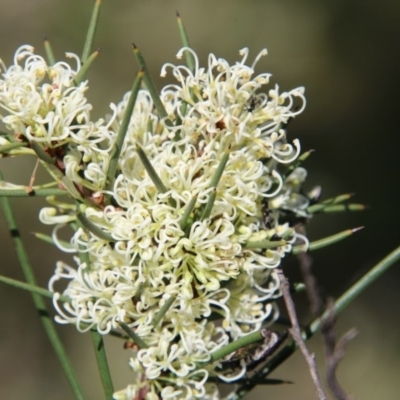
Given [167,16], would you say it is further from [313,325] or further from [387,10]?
[313,325]

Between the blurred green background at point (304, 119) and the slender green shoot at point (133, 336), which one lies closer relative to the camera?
the slender green shoot at point (133, 336)

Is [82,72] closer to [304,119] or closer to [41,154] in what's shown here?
[41,154]

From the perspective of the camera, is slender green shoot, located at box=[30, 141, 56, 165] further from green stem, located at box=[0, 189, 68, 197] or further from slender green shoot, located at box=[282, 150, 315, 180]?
slender green shoot, located at box=[282, 150, 315, 180]

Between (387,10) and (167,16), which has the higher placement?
(167,16)

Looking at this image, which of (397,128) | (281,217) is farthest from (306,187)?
(281,217)

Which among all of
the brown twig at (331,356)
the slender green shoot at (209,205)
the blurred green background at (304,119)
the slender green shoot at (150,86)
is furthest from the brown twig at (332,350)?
the blurred green background at (304,119)

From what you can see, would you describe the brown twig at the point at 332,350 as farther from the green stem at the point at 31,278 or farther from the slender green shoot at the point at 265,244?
the green stem at the point at 31,278

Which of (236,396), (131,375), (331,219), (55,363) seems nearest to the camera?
(236,396)
